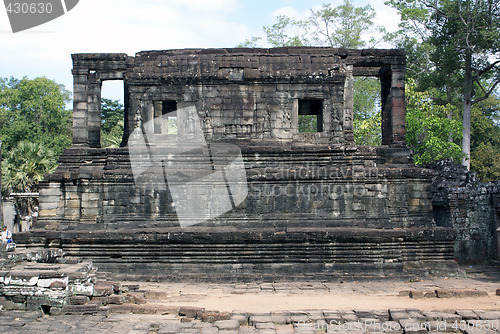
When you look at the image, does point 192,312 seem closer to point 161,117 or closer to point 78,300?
point 78,300

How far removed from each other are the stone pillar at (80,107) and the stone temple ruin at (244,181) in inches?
1.1

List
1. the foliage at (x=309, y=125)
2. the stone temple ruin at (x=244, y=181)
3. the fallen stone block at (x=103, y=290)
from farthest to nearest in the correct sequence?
the foliage at (x=309, y=125) < the stone temple ruin at (x=244, y=181) < the fallen stone block at (x=103, y=290)

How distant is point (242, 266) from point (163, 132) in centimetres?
438

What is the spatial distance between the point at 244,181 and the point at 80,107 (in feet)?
16.7

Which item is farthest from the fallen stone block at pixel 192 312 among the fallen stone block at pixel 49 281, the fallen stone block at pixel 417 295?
the fallen stone block at pixel 417 295

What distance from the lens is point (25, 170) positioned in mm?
26562

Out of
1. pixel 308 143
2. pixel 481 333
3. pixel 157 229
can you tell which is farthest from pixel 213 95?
pixel 481 333

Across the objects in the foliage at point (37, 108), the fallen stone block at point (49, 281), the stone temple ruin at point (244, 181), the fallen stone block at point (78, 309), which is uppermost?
the foliage at point (37, 108)

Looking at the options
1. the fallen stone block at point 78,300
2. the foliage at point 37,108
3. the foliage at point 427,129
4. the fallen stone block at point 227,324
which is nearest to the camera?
the fallen stone block at point 227,324

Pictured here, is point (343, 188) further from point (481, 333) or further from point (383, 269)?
point (481, 333)

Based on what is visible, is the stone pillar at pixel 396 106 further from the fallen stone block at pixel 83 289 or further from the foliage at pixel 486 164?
the foliage at pixel 486 164

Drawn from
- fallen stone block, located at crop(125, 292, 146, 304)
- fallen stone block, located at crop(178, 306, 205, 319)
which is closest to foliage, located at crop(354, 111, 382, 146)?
fallen stone block, located at crop(125, 292, 146, 304)

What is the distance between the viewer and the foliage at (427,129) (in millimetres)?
20908

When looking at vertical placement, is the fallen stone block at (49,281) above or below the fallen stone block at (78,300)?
above
